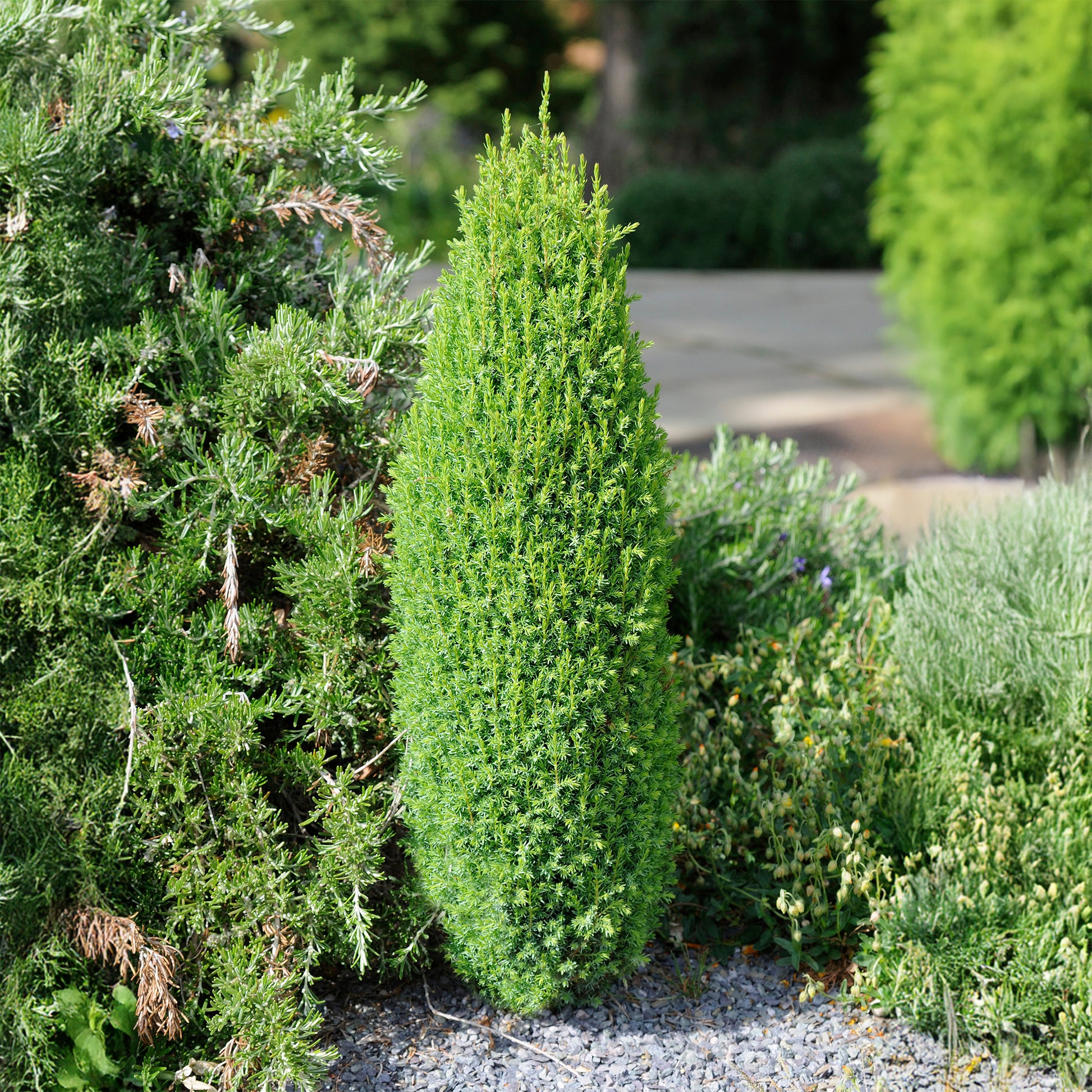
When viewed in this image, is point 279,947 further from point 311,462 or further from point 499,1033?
point 311,462

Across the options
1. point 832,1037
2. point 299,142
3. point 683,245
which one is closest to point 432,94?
point 683,245

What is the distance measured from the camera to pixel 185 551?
2.57 metres

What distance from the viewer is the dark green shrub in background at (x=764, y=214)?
46.6 feet

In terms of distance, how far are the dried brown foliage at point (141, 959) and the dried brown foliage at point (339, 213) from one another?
168cm

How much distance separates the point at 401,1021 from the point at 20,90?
95.7 inches


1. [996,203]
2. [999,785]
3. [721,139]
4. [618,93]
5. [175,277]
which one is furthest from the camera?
[618,93]

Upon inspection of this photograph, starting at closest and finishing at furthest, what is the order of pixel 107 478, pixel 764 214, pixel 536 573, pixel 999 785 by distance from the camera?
pixel 536 573 → pixel 107 478 → pixel 999 785 → pixel 764 214

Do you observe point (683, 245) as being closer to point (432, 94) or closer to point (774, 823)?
point (432, 94)

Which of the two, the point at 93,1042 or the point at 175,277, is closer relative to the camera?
the point at 93,1042

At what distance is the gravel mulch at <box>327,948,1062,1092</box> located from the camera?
93.7 inches

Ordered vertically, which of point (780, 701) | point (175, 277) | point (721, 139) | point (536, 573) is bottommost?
point (780, 701)

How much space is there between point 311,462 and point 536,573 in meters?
0.71

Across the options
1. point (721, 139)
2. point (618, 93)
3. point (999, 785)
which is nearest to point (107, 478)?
point (999, 785)

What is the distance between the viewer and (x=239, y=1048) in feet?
7.54
